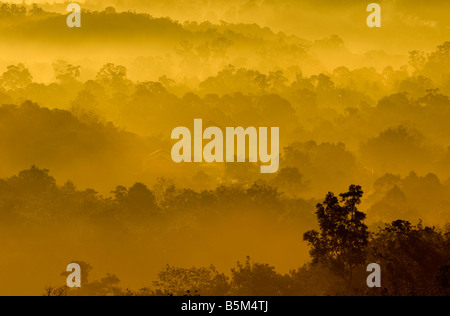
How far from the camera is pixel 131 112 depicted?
18762 cm

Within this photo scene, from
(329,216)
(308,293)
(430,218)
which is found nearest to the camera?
(329,216)

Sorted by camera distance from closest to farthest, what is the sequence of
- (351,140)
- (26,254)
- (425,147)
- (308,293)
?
(308,293)
(26,254)
(425,147)
(351,140)

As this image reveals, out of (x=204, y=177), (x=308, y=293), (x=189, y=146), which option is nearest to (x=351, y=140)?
(x=189, y=146)

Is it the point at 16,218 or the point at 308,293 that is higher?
the point at 16,218

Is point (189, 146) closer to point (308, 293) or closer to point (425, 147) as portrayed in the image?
point (425, 147)

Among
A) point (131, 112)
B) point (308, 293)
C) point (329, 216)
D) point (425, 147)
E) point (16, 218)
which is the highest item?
point (131, 112)

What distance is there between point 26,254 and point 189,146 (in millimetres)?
70724

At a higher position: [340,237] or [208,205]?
[208,205]

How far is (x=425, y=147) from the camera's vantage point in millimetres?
166625

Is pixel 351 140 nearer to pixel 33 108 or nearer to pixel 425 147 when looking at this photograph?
pixel 425 147

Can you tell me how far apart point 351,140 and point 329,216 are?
13012 centimetres

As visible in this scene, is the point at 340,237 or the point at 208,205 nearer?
the point at 340,237

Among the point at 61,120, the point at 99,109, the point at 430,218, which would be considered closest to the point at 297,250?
the point at 430,218

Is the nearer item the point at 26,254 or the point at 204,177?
the point at 26,254
